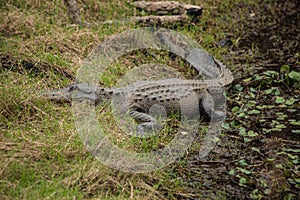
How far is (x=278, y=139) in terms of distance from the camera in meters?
5.02

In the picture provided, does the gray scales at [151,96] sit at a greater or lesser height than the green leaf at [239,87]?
greater

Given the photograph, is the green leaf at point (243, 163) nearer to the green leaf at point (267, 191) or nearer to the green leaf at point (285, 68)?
the green leaf at point (267, 191)

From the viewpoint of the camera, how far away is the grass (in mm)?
4113

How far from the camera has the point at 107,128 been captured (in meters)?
4.90

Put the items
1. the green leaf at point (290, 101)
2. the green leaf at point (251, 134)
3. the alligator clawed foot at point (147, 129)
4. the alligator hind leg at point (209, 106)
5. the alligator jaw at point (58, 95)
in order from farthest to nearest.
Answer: the green leaf at point (290, 101) < the alligator hind leg at point (209, 106) < the alligator jaw at point (58, 95) < the green leaf at point (251, 134) < the alligator clawed foot at point (147, 129)

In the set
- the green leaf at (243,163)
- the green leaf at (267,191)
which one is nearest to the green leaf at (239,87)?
the green leaf at (243,163)

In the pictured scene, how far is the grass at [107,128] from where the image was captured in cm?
411

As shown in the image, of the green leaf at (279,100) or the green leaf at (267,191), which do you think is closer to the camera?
the green leaf at (267,191)

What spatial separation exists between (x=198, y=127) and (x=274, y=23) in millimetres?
3500

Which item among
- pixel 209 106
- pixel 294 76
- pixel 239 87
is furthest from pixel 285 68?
pixel 209 106

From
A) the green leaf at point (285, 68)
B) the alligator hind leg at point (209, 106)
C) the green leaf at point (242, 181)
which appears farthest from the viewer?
the green leaf at point (285, 68)

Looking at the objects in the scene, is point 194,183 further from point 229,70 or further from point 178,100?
point 229,70

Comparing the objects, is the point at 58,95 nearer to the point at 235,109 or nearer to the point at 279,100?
the point at 235,109

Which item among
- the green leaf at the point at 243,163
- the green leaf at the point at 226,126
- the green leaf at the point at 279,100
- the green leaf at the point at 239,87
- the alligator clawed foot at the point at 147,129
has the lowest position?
the green leaf at the point at 226,126
